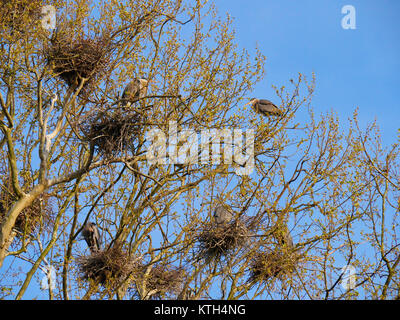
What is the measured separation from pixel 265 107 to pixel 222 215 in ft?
8.68

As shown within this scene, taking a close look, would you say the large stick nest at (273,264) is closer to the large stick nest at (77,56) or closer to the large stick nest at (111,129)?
the large stick nest at (111,129)

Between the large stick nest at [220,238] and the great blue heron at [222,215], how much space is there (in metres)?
0.12

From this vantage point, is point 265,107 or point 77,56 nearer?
point 77,56

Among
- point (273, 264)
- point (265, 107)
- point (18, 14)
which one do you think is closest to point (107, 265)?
point (273, 264)

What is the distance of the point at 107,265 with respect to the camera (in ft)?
27.0

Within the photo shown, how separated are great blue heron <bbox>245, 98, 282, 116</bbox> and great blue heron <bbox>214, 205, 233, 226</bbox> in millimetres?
2268

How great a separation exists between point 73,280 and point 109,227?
1.37m

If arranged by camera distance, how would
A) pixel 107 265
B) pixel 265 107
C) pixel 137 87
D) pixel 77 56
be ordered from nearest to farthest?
pixel 107 265 < pixel 77 56 < pixel 137 87 < pixel 265 107
